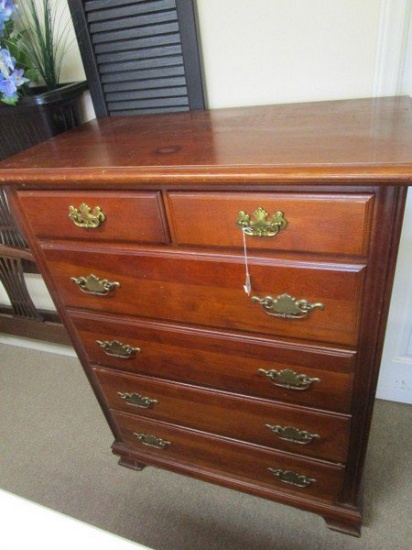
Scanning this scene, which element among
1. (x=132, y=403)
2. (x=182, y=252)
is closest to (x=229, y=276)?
(x=182, y=252)

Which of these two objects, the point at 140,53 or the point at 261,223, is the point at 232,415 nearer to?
the point at 261,223

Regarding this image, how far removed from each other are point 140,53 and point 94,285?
650 millimetres

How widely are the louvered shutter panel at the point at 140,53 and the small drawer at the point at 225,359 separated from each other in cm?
64

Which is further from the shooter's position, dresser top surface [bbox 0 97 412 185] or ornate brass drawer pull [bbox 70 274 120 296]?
ornate brass drawer pull [bbox 70 274 120 296]

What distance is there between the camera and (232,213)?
26.6 inches

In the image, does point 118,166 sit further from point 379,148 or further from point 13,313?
point 13,313

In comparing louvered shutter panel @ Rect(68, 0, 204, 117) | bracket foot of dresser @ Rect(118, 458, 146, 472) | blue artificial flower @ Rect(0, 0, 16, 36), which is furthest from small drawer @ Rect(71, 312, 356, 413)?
blue artificial flower @ Rect(0, 0, 16, 36)

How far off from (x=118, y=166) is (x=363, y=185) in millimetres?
427

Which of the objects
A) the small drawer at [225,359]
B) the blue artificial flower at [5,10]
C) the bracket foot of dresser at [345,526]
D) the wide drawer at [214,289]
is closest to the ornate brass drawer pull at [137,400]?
the small drawer at [225,359]

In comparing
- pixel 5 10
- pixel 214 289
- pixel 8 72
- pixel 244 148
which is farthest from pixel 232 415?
pixel 5 10

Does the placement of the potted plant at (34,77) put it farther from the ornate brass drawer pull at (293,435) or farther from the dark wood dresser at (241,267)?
the ornate brass drawer pull at (293,435)

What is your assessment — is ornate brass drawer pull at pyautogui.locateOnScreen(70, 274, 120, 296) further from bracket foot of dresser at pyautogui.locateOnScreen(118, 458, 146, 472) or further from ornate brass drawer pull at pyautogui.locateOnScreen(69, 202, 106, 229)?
bracket foot of dresser at pyautogui.locateOnScreen(118, 458, 146, 472)

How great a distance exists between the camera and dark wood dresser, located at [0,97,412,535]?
63cm

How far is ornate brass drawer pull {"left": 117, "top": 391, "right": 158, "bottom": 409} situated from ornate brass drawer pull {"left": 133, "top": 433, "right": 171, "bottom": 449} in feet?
0.48
